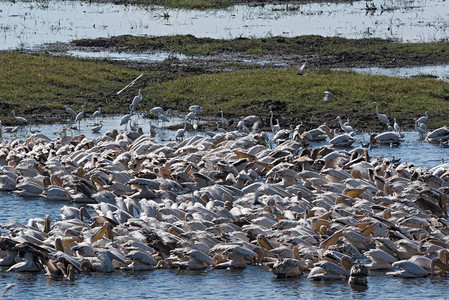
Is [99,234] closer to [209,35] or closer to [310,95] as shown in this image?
[310,95]

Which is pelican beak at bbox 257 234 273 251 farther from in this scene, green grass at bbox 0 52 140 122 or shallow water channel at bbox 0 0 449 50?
shallow water channel at bbox 0 0 449 50

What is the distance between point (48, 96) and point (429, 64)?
16.2 metres

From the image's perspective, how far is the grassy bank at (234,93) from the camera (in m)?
25.3

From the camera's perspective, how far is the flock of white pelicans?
1223 centimetres

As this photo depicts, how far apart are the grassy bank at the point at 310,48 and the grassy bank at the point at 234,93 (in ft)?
17.1

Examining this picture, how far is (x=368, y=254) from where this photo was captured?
12234mm

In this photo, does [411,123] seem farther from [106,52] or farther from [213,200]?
[106,52]

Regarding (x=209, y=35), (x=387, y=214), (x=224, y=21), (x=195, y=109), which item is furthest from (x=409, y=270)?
(x=224, y=21)

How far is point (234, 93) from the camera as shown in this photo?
2731cm

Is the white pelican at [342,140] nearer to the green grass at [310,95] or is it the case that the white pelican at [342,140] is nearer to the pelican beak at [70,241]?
the green grass at [310,95]

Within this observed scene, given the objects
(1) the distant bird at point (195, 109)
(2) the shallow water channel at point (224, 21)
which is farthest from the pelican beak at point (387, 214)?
(2) the shallow water channel at point (224, 21)

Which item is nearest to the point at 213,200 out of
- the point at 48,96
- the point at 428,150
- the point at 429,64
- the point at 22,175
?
the point at 22,175

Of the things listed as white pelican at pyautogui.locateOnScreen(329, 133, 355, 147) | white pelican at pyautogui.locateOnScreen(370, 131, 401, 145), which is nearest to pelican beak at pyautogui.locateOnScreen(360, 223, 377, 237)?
white pelican at pyautogui.locateOnScreen(329, 133, 355, 147)

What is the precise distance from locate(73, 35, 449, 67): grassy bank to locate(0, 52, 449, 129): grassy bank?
5220 millimetres
